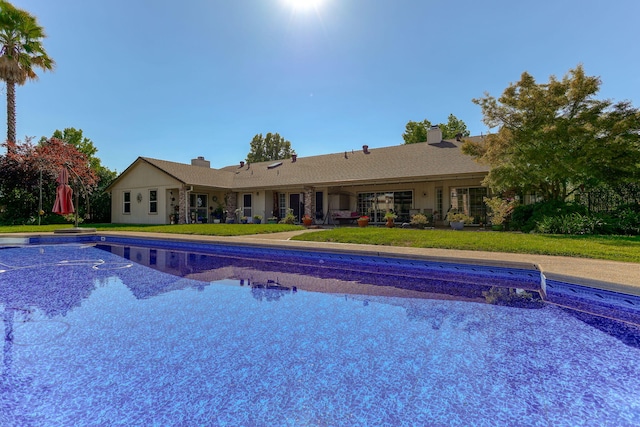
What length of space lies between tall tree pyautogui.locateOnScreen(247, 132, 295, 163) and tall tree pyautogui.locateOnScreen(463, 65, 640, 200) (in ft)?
128

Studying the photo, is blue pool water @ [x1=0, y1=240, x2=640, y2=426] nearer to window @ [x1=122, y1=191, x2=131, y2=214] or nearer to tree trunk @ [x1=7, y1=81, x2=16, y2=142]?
window @ [x1=122, y1=191, x2=131, y2=214]

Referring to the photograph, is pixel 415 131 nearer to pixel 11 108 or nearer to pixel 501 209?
pixel 501 209

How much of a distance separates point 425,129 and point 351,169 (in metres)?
20.3

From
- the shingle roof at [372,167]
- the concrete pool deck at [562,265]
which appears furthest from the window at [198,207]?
the concrete pool deck at [562,265]

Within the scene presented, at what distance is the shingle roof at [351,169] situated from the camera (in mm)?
15748

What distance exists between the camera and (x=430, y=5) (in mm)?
12000

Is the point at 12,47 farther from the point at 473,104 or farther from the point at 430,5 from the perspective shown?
the point at 473,104

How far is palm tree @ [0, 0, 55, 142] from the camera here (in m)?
18.7

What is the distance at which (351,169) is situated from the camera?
62.6 ft

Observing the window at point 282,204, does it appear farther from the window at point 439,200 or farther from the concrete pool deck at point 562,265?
the concrete pool deck at point 562,265

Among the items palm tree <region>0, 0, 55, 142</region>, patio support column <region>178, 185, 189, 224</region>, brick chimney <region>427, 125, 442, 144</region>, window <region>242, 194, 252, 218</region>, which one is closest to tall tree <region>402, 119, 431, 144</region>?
brick chimney <region>427, 125, 442, 144</region>

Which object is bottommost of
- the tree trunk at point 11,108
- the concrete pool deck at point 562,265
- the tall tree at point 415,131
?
the concrete pool deck at point 562,265

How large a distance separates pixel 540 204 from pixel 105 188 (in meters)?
26.1

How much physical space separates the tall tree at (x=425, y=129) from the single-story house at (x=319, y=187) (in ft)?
53.4
